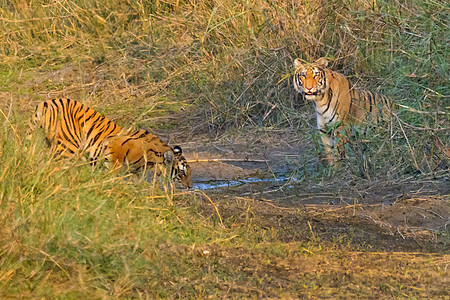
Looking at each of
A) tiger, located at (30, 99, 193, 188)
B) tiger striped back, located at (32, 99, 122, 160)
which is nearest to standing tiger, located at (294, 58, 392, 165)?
tiger, located at (30, 99, 193, 188)

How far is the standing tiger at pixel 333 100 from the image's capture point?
21.0 ft

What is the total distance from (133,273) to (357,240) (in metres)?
1.60

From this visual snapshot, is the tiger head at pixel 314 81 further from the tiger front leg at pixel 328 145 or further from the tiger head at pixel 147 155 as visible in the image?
the tiger head at pixel 147 155

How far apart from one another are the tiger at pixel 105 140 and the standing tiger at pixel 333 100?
1.38 metres

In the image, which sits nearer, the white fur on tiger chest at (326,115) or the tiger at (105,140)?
the tiger at (105,140)

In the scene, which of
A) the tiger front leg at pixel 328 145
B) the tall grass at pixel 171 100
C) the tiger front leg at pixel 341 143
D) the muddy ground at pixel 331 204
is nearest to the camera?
the tall grass at pixel 171 100

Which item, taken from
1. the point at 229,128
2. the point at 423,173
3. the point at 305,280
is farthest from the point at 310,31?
the point at 305,280

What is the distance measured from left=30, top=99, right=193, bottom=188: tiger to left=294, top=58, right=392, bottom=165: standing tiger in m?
1.38

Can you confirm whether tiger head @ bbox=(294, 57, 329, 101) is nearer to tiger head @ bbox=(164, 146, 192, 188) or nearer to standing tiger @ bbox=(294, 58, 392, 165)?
standing tiger @ bbox=(294, 58, 392, 165)

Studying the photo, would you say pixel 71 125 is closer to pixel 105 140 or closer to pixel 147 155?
pixel 105 140

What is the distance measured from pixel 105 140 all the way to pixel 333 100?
2.20 m

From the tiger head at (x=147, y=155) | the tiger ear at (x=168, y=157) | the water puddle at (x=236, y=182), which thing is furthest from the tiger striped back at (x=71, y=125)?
the water puddle at (x=236, y=182)

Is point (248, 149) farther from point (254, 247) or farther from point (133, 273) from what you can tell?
point (133, 273)

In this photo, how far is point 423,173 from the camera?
5.61m
